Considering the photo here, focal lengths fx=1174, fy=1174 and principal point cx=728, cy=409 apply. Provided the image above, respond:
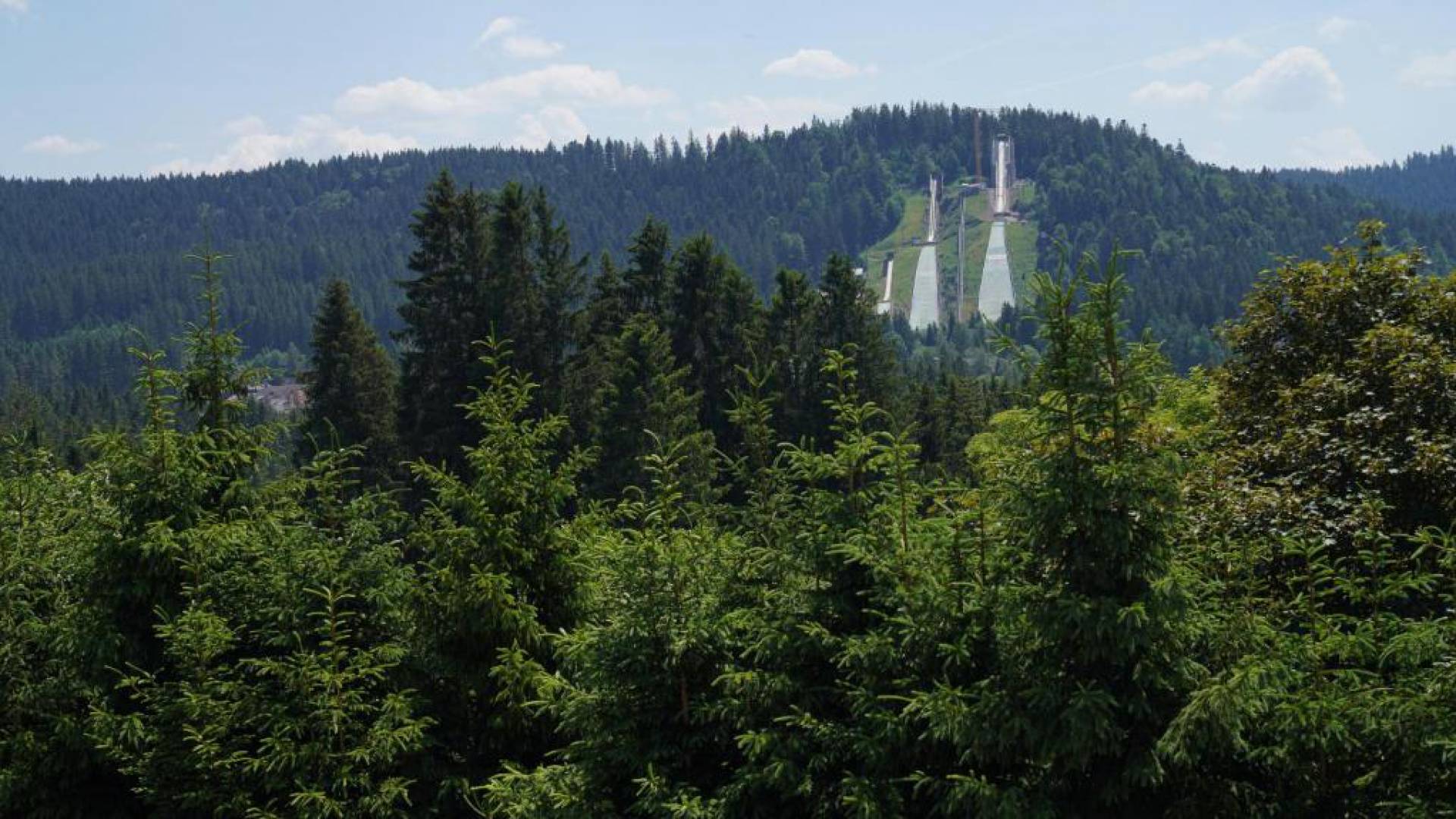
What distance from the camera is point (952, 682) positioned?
8.96 metres

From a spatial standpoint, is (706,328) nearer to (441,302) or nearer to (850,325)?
(850,325)

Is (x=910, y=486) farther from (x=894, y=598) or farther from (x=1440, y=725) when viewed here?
(x=1440, y=725)

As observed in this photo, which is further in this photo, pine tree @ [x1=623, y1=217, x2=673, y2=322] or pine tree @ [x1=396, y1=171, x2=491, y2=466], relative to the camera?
pine tree @ [x1=623, y1=217, x2=673, y2=322]

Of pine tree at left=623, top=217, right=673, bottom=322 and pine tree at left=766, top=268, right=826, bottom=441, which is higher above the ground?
pine tree at left=623, top=217, right=673, bottom=322

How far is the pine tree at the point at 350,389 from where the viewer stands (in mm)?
41156

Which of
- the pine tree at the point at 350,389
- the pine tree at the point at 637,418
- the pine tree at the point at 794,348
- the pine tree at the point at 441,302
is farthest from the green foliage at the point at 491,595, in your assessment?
the pine tree at the point at 794,348

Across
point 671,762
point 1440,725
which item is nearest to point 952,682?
point 671,762

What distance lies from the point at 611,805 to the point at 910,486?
356 centimetres

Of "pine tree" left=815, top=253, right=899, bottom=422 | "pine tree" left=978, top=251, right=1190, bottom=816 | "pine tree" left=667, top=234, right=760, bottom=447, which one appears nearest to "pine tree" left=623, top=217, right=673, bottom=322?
"pine tree" left=667, top=234, right=760, bottom=447

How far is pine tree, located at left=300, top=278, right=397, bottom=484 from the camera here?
1620 inches

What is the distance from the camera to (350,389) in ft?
136

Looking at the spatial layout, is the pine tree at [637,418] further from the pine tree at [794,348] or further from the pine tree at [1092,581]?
the pine tree at [1092,581]

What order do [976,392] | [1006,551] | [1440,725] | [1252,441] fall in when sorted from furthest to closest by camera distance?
[976,392] < [1252,441] < [1006,551] < [1440,725]

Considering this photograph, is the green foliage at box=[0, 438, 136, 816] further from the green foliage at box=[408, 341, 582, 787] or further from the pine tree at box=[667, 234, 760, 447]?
the pine tree at box=[667, 234, 760, 447]
